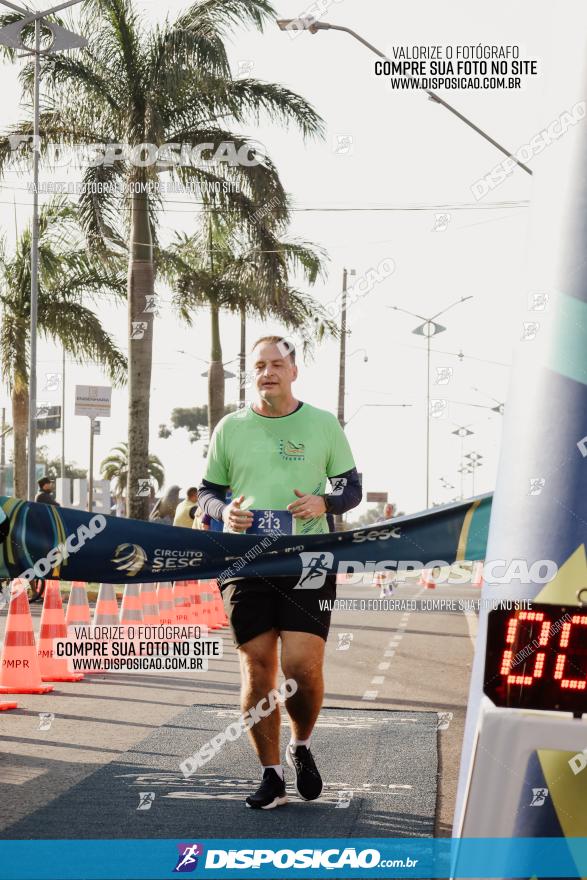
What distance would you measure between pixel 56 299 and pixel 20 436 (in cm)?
492

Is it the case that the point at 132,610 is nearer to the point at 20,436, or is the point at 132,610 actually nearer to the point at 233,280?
the point at 233,280

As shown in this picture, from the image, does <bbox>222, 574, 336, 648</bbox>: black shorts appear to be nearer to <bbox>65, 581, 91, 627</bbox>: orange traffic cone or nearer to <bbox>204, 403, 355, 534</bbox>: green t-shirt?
<bbox>204, 403, 355, 534</bbox>: green t-shirt

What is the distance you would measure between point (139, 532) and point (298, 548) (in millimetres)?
693

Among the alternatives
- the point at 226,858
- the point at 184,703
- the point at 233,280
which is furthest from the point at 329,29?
the point at 233,280

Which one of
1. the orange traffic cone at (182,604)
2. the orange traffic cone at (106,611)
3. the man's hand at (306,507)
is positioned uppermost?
the man's hand at (306,507)

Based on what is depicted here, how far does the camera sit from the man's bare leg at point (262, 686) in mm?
6141

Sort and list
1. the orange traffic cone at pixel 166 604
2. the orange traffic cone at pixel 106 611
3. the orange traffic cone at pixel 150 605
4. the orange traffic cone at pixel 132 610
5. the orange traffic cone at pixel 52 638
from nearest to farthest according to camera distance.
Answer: the orange traffic cone at pixel 52 638 < the orange traffic cone at pixel 106 611 < the orange traffic cone at pixel 132 610 < the orange traffic cone at pixel 150 605 < the orange traffic cone at pixel 166 604

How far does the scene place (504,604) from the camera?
11.7 ft

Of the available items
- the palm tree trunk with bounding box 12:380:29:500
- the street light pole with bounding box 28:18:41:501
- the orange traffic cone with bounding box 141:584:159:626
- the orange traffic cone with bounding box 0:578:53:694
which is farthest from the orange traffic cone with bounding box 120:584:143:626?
the palm tree trunk with bounding box 12:380:29:500

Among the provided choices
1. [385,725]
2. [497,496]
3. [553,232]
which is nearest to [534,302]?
[553,232]

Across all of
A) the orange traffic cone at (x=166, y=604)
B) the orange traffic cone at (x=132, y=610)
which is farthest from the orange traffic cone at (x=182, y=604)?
the orange traffic cone at (x=132, y=610)

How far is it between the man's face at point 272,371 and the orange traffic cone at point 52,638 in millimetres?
5622

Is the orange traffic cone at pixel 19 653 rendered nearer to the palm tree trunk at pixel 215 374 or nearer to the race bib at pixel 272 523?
the race bib at pixel 272 523

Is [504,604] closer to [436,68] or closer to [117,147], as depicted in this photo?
[436,68]
